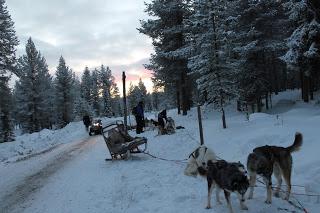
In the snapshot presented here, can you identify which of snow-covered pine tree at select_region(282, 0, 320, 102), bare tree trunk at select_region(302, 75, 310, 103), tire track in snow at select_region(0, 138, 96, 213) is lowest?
tire track in snow at select_region(0, 138, 96, 213)

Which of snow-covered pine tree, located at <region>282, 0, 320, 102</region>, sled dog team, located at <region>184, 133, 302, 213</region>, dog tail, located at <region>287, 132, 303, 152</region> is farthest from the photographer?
snow-covered pine tree, located at <region>282, 0, 320, 102</region>

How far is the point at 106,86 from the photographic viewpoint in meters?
107

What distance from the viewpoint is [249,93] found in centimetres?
3422

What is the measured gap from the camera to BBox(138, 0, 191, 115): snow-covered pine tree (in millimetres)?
34500

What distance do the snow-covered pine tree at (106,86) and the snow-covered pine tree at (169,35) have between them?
2491 inches

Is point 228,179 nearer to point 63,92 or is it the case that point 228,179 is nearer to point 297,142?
point 297,142

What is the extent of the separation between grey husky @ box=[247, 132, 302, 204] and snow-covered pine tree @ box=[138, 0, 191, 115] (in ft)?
83.4

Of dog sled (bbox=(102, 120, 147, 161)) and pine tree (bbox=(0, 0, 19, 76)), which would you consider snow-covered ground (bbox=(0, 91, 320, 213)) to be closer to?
dog sled (bbox=(102, 120, 147, 161))

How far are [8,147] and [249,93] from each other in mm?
18855

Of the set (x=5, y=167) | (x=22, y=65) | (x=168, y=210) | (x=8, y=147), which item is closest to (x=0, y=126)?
(x=22, y=65)

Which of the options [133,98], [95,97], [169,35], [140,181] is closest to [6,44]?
[169,35]

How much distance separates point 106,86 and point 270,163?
101 metres

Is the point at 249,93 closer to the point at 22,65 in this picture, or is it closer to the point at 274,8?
the point at 274,8

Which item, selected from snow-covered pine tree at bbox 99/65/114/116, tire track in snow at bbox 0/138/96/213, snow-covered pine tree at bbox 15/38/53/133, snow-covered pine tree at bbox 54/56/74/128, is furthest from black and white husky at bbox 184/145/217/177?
snow-covered pine tree at bbox 99/65/114/116
